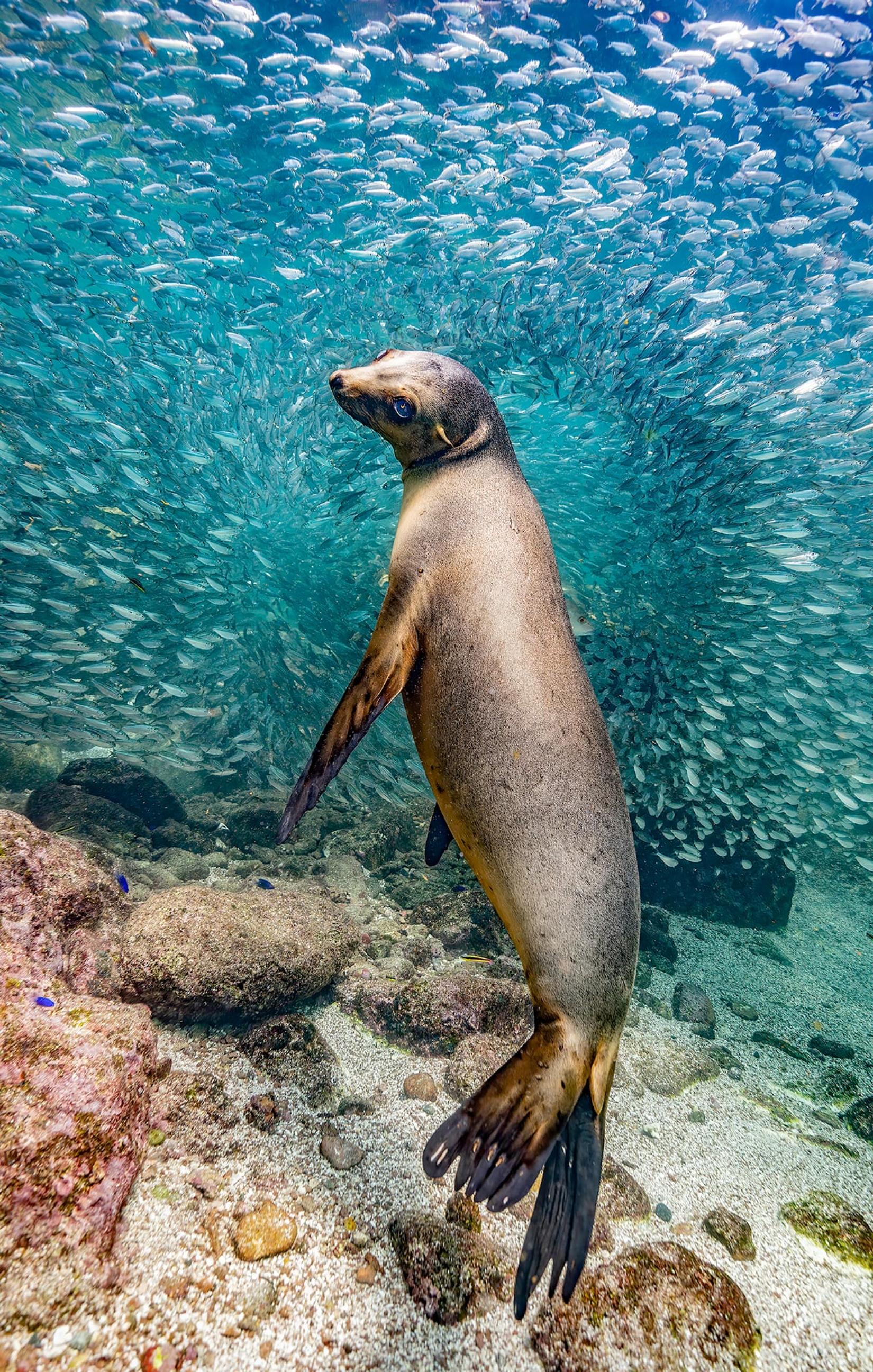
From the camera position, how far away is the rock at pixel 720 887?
27.0ft

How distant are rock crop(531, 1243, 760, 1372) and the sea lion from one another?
2.51 feet

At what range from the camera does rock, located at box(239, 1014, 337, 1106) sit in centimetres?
275

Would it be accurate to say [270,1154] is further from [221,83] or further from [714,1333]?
[221,83]

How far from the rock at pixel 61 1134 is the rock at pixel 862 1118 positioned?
4460 mm

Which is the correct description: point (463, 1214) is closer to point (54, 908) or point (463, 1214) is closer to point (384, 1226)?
point (384, 1226)

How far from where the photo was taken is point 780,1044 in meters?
4.97

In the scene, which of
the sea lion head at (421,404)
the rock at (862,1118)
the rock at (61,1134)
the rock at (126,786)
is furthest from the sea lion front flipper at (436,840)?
the rock at (126,786)

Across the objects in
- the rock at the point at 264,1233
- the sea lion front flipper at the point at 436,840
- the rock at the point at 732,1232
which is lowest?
the rock at the point at 732,1232

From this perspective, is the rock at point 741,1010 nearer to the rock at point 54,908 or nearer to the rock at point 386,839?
the rock at point 386,839

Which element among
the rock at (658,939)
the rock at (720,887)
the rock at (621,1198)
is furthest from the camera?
the rock at (720,887)

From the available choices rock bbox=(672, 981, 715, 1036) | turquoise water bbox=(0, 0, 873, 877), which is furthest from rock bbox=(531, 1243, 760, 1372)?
turquoise water bbox=(0, 0, 873, 877)

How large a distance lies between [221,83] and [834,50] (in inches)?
504

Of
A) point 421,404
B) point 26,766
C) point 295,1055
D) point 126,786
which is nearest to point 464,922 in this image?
point 295,1055

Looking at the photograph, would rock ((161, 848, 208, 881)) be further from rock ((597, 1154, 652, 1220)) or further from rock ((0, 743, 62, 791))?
rock ((597, 1154, 652, 1220))
